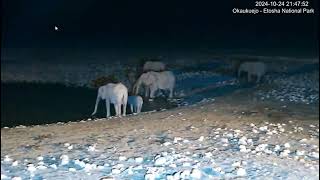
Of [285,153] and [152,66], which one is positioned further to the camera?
[152,66]

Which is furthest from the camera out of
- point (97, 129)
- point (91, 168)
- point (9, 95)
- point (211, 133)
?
point (9, 95)

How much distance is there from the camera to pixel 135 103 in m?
19.8

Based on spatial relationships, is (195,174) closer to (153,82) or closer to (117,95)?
(117,95)

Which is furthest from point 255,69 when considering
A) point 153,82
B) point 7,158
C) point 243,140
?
point 7,158

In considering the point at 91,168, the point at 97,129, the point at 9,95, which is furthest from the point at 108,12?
the point at 91,168

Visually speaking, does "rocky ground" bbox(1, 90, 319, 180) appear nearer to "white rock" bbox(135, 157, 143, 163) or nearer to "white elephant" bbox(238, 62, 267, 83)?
"white rock" bbox(135, 157, 143, 163)

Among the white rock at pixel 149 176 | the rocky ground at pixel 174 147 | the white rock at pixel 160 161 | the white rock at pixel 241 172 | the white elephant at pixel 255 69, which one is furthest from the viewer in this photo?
the white elephant at pixel 255 69

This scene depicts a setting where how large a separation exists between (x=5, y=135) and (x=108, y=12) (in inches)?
2220

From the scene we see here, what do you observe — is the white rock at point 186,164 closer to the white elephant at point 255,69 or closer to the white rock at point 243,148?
the white rock at point 243,148

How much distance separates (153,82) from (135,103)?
3.90 meters

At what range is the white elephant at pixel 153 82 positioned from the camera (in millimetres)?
23500

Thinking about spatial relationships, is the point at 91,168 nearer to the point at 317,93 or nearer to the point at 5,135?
the point at 5,135

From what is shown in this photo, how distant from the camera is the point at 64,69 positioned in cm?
3306

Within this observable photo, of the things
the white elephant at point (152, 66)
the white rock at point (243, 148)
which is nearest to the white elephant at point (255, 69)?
the white elephant at point (152, 66)
